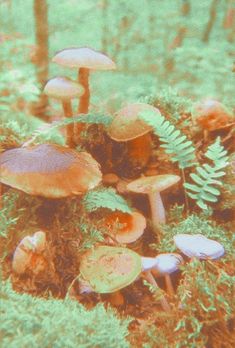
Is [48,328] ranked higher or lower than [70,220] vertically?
higher

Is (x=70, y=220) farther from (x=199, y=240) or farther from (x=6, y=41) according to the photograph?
(x=6, y=41)

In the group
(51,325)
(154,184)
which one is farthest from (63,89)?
(51,325)

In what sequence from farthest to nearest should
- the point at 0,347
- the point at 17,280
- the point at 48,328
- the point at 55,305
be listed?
the point at 17,280 → the point at 55,305 → the point at 48,328 → the point at 0,347

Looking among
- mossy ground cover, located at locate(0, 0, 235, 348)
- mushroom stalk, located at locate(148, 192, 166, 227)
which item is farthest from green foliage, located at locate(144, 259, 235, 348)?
mushroom stalk, located at locate(148, 192, 166, 227)

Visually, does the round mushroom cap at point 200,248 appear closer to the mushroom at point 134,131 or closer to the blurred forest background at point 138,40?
the mushroom at point 134,131

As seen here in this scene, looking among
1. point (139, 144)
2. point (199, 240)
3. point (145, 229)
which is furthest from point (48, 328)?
point (139, 144)

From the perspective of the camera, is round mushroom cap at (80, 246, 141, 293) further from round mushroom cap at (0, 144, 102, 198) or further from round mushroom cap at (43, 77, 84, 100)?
round mushroom cap at (43, 77, 84, 100)
